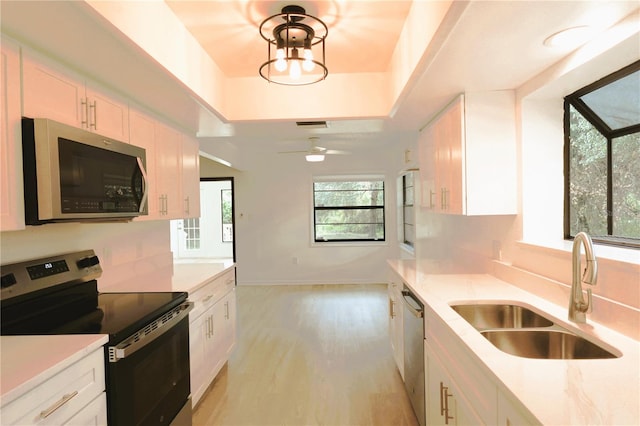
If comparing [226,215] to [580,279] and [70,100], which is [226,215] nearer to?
[70,100]

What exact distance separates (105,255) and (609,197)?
3092 mm

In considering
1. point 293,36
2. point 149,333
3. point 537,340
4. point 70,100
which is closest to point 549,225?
A: point 537,340

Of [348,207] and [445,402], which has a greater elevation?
[348,207]

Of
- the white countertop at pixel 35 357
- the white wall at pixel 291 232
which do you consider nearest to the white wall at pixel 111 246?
the white countertop at pixel 35 357

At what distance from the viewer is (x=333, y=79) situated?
286 centimetres

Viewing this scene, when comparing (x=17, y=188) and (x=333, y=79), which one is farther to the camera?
(x=333, y=79)

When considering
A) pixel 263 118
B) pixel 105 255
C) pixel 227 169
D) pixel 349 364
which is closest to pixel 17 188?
pixel 105 255

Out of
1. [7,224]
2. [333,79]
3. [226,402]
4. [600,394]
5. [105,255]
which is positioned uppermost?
[333,79]

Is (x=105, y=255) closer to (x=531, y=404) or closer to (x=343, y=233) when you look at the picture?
(x=531, y=404)

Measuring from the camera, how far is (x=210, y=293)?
2.76 m

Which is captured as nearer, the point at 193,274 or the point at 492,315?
the point at 492,315

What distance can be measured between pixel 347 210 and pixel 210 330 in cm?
437

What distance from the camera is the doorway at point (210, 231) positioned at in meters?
8.86

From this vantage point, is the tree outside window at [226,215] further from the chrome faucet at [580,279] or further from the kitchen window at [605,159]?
the chrome faucet at [580,279]
